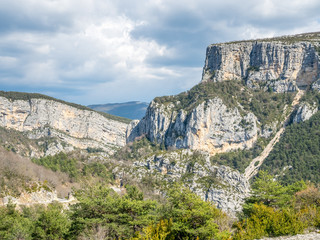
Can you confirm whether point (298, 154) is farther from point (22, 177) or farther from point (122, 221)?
point (122, 221)

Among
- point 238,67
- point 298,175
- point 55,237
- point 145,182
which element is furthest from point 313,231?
point 238,67

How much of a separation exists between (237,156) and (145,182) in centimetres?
6461

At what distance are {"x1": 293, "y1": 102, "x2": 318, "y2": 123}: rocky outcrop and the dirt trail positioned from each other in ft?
28.1

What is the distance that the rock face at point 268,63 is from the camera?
17588cm

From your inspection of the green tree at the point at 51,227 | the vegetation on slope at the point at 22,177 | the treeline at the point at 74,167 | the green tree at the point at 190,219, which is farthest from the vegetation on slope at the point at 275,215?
the treeline at the point at 74,167

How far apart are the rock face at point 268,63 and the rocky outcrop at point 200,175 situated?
83.8 m

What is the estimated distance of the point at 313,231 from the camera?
97.6ft

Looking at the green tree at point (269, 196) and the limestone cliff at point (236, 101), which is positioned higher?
the limestone cliff at point (236, 101)

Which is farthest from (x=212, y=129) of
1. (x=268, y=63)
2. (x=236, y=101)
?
(x=268, y=63)

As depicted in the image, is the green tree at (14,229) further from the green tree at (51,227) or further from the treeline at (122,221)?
the green tree at (51,227)

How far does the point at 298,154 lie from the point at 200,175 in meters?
54.7

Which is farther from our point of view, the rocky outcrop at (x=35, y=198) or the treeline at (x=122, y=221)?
the rocky outcrop at (x=35, y=198)

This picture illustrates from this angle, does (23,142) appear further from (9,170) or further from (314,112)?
(314,112)

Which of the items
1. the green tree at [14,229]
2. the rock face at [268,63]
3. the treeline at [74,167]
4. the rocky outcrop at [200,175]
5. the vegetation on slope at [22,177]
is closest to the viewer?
the green tree at [14,229]
